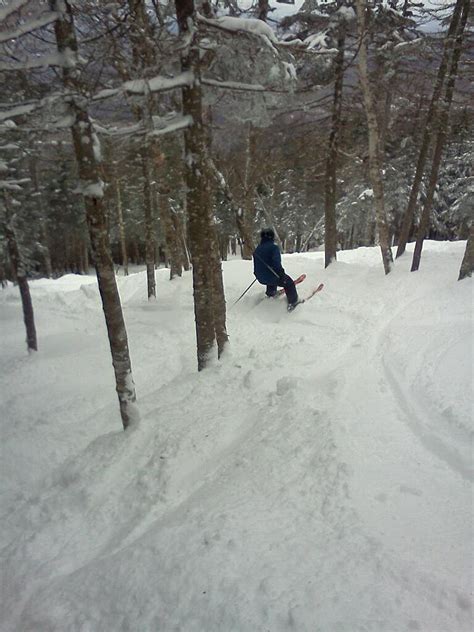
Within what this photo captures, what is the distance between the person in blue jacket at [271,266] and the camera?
9812mm

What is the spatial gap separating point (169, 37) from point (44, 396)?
6.67 metres

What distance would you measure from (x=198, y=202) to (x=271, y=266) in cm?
417

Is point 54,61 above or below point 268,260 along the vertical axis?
above

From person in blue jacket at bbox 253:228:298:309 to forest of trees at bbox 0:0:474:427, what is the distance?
1.90 meters

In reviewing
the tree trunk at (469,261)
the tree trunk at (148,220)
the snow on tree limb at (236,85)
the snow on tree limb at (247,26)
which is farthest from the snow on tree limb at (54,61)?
the tree trunk at (469,261)

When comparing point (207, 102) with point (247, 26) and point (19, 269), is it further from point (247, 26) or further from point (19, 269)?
point (19, 269)

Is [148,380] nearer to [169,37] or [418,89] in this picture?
[169,37]

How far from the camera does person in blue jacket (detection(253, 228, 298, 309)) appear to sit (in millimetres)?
9812

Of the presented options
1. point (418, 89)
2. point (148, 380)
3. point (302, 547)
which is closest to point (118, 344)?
point (148, 380)

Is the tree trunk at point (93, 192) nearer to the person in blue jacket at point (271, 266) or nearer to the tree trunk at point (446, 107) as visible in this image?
the person in blue jacket at point (271, 266)

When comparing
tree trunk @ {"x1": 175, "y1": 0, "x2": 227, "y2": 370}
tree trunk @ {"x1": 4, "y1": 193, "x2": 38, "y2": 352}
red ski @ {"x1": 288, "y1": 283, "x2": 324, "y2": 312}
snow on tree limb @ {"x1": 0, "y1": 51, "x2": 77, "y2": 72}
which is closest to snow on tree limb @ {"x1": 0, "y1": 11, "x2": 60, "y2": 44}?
snow on tree limb @ {"x1": 0, "y1": 51, "x2": 77, "y2": 72}

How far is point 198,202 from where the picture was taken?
20.2ft

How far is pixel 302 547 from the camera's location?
316 centimetres

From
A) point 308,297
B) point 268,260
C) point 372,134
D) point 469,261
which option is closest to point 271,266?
point 268,260
